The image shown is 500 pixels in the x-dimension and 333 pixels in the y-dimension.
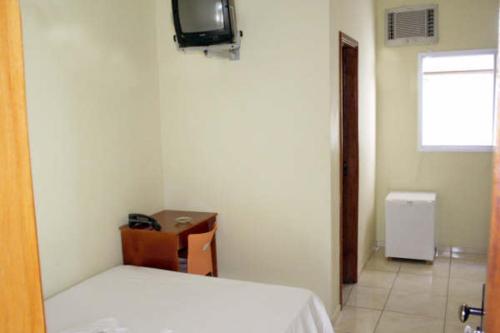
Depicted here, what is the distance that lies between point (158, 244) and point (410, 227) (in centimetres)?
286

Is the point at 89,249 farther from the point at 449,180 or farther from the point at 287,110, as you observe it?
the point at 449,180

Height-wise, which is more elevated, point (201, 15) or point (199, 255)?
point (201, 15)

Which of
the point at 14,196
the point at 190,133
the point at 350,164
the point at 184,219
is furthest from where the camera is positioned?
the point at 350,164

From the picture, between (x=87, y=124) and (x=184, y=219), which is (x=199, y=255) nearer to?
(x=184, y=219)

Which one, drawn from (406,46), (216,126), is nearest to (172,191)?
(216,126)

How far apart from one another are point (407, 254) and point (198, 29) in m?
3.21

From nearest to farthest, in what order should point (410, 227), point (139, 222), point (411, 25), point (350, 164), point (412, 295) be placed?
1. point (139, 222)
2. point (412, 295)
3. point (350, 164)
4. point (410, 227)
5. point (411, 25)

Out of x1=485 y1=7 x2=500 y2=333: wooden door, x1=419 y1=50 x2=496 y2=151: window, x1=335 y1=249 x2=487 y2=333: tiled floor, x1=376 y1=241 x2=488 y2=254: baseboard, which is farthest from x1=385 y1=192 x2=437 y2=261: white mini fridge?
x1=485 y1=7 x2=500 y2=333: wooden door

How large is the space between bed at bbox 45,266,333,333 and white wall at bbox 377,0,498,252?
→ 3045 mm

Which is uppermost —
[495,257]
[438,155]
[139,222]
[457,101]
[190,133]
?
[457,101]

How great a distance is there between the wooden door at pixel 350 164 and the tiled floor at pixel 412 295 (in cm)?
29

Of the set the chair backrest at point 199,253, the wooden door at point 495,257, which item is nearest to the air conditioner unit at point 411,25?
the chair backrest at point 199,253

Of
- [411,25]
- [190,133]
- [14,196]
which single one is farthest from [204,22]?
[411,25]

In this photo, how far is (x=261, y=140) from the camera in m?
3.45
